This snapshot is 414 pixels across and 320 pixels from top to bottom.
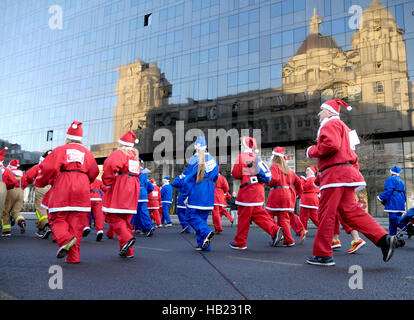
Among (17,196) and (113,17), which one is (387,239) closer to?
(17,196)

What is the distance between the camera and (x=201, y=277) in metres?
4.26

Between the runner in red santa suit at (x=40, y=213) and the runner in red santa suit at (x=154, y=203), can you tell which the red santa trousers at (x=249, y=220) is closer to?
the runner in red santa suit at (x=40, y=213)

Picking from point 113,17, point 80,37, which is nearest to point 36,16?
point 80,37

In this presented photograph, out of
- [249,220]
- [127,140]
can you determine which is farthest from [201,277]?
[127,140]

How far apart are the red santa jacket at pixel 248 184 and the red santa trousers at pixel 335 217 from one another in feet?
6.49

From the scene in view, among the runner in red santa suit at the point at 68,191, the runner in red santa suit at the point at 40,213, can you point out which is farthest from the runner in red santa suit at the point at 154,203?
the runner in red santa suit at the point at 68,191

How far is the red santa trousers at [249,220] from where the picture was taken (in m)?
7.06

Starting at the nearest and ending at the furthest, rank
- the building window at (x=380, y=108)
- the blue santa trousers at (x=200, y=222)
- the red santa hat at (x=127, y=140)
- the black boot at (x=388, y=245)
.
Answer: the black boot at (x=388, y=245), the red santa hat at (x=127, y=140), the blue santa trousers at (x=200, y=222), the building window at (x=380, y=108)

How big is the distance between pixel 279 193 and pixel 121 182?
3668mm

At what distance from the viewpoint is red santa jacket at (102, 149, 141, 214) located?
19.7 ft

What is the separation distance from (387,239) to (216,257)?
8.47 feet

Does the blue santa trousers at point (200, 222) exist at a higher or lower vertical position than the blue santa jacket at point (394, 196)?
lower

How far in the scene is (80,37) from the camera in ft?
140

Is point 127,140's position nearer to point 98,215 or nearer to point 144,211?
point 98,215
